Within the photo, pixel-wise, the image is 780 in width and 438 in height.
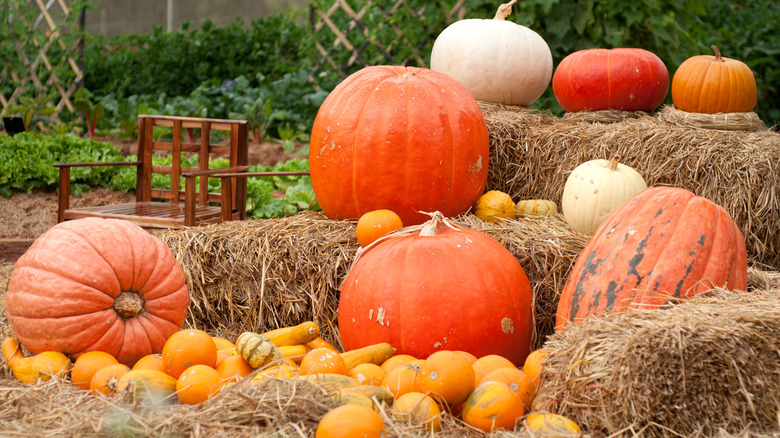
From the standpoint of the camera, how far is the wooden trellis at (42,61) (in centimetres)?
916

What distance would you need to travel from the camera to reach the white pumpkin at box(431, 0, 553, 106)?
4.10 m

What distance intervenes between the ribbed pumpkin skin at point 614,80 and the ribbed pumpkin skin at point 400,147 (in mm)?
992

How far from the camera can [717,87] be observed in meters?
3.60

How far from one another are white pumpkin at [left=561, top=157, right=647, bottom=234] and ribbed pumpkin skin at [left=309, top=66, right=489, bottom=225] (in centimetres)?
47

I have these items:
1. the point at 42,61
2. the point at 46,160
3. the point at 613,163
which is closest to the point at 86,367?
the point at 613,163

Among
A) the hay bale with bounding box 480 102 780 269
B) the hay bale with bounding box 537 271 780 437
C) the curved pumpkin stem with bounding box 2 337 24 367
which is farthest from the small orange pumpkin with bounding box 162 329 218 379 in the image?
the hay bale with bounding box 480 102 780 269

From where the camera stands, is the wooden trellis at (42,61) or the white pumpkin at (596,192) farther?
the wooden trellis at (42,61)

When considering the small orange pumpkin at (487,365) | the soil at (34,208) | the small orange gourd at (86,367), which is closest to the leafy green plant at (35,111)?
the soil at (34,208)

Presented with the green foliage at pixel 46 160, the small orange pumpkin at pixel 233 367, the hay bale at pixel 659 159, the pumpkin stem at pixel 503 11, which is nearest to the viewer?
the small orange pumpkin at pixel 233 367

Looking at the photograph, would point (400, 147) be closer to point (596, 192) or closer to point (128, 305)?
point (596, 192)

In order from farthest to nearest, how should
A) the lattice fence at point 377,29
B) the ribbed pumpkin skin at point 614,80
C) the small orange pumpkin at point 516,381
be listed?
the lattice fence at point 377,29 → the ribbed pumpkin skin at point 614,80 → the small orange pumpkin at point 516,381

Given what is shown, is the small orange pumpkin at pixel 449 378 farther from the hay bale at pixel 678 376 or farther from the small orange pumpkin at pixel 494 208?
the small orange pumpkin at pixel 494 208

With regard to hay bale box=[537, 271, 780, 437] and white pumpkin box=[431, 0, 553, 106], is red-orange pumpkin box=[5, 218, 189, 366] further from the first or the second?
white pumpkin box=[431, 0, 553, 106]

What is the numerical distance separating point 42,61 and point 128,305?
8.34 meters
